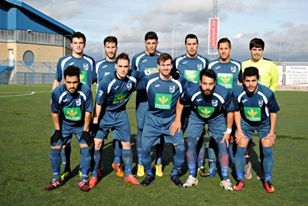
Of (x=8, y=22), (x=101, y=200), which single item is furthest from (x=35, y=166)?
(x=8, y=22)

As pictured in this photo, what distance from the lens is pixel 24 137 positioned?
27.6 ft

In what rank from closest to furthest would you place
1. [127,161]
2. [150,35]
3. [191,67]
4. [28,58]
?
[127,161]
[150,35]
[191,67]
[28,58]

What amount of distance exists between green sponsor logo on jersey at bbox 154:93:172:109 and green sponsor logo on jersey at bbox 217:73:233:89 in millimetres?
883

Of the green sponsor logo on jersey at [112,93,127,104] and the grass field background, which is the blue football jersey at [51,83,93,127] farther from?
the grass field background

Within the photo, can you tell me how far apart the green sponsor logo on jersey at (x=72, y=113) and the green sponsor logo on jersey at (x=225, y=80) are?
2.13m

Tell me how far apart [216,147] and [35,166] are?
286cm

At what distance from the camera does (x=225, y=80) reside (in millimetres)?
5590

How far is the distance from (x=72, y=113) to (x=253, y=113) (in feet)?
8.03

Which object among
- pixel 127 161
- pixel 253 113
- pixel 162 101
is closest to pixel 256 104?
pixel 253 113

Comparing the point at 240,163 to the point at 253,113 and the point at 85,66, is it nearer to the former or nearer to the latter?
the point at 253,113

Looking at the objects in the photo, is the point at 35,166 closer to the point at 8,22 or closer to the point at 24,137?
the point at 24,137

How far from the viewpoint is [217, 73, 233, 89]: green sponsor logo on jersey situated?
18.3ft

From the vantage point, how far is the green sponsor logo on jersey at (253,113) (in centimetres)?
506

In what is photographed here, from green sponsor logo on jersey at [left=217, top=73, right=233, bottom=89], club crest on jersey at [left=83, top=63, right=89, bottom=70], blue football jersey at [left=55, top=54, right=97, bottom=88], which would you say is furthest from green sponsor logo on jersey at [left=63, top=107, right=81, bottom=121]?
green sponsor logo on jersey at [left=217, top=73, right=233, bottom=89]
